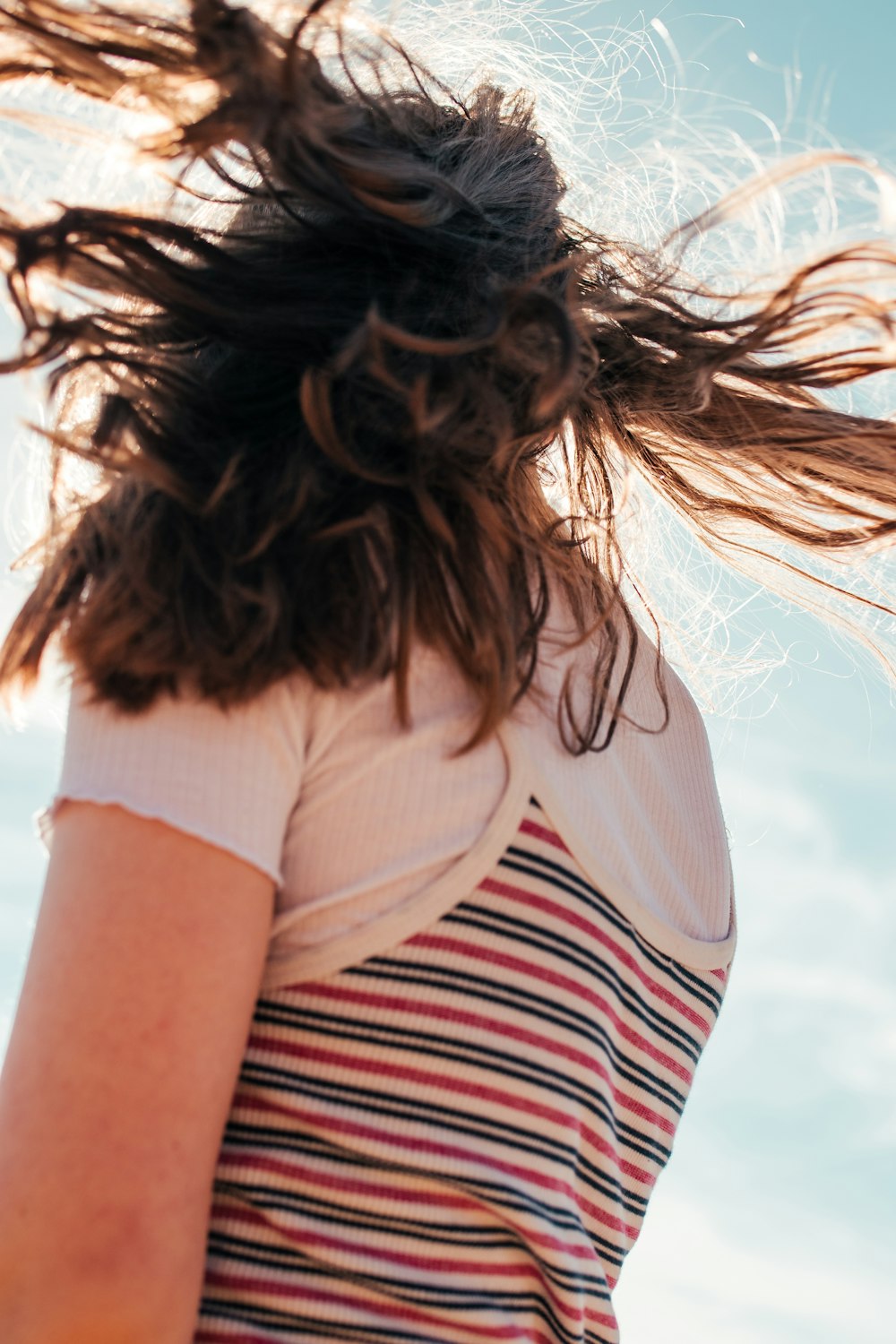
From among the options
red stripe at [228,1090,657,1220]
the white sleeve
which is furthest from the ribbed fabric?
the white sleeve

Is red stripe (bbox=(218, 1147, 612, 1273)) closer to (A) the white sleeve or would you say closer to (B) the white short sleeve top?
(B) the white short sleeve top

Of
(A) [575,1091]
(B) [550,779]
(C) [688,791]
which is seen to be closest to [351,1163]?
Answer: (A) [575,1091]

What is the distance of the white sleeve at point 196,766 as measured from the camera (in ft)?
3.72

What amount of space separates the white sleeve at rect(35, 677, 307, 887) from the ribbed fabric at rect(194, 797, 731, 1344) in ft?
0.58

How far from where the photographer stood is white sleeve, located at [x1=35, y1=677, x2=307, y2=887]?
113cm

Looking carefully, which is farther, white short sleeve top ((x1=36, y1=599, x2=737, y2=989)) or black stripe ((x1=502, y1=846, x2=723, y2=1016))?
black stripe ((x1=502, y1=846, x2=723, y2=1016))

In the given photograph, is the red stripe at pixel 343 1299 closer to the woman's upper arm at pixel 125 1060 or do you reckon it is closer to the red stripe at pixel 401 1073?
the woman's upper arm at pixel 125 1060

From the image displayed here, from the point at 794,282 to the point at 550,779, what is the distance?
77 centimetres

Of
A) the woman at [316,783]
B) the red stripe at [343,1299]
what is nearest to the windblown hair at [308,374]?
the woman at [316,783]

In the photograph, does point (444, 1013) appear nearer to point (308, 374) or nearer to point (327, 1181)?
point (327, 1181)

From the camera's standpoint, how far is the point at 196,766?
1.15 metres

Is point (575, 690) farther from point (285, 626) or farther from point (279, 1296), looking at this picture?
point (279, 1296)

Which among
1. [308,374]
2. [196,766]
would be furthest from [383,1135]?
[308,374]

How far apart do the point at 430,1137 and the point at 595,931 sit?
0.27 metres
